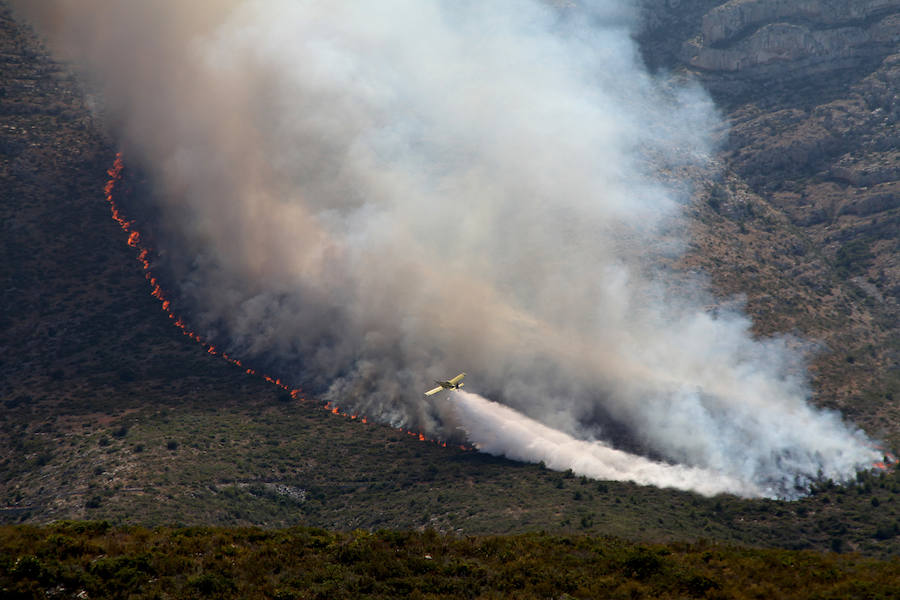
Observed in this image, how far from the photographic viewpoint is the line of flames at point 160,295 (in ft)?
309

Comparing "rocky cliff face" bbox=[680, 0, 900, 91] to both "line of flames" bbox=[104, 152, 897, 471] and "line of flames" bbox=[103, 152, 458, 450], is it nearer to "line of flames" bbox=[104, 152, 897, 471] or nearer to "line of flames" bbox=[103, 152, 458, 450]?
"line of flames" bbox=[104, 152, 897, 471]

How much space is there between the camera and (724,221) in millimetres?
111438

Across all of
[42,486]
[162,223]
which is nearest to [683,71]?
[162,223]

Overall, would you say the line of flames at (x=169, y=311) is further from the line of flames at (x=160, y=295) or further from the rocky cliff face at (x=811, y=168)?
the rocky cliff face at (x=811, y=168)

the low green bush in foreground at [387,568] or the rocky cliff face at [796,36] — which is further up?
the rocky cliff face at [796,36]

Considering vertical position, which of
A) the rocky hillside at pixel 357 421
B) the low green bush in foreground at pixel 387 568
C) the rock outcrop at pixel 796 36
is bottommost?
the low green bush in foreground at pixel 387 568

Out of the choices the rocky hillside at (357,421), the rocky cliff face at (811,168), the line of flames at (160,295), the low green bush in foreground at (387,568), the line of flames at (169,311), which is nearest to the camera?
the low green bush in foreground at (387,568)

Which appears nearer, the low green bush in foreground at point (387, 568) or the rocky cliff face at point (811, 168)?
the low green bush in foreground at point (387, 568)

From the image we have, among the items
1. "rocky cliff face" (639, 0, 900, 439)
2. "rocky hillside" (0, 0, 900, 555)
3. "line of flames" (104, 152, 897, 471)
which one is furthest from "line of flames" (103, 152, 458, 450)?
"rocky cliff face" (639, 0, 900, 439)

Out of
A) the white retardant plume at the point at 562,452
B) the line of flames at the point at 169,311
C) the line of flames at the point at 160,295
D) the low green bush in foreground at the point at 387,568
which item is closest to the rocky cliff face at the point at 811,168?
the white retardant plume at the point at 562,452

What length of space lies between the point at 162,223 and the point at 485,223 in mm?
43428

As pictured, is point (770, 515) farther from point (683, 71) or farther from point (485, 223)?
point (683, 71)

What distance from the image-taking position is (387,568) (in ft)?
152

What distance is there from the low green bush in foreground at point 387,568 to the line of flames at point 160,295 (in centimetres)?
3822
